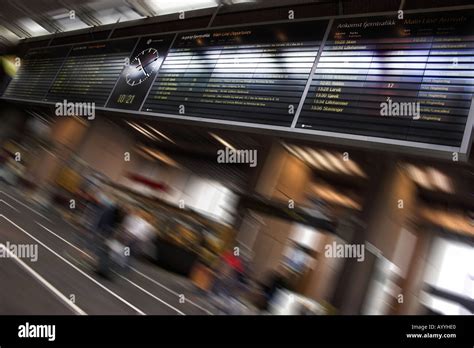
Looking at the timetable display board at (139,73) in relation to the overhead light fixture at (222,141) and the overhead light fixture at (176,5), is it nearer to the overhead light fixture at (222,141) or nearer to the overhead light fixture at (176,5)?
the overhead light fixture at (176,5)

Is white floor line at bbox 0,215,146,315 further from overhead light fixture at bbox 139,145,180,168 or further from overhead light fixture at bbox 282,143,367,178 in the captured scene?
overhead light fixture at bbox 282,143,367,178

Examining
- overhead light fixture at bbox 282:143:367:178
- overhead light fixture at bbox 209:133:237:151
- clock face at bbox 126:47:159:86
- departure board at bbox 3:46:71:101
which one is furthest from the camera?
departure board at bbox 3:46:71:101

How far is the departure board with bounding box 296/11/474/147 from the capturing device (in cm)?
219

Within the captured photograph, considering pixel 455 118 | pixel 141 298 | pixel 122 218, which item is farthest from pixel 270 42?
pixel 141 298

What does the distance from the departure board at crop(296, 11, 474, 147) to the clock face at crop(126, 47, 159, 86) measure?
6.26 feet

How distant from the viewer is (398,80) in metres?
2.43

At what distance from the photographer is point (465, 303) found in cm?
300

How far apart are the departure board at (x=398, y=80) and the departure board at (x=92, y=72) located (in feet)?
8.15

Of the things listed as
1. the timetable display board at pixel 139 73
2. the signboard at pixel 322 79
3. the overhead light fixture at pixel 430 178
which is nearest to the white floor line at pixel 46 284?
the signboard at pixel 322 79

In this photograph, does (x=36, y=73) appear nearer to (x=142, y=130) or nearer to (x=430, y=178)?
(x=142, y=130)

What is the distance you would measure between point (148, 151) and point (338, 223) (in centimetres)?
234

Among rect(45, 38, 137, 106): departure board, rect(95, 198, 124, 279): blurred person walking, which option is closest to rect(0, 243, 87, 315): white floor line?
rect(95, 198, 124, 279): blurred person walking
